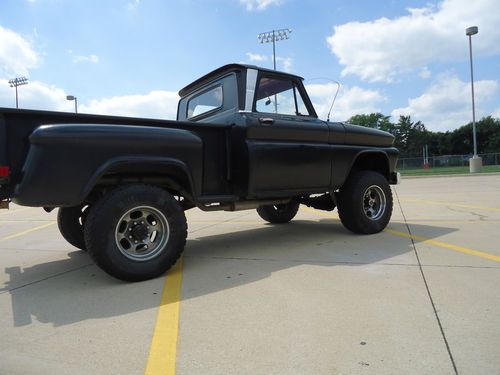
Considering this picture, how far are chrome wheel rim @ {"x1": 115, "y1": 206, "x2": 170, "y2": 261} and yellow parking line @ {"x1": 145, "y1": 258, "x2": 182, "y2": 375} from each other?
37cm

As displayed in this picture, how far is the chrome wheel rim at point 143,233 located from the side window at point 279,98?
188cm

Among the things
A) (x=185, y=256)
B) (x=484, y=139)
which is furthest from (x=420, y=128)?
(x=185, y=256)

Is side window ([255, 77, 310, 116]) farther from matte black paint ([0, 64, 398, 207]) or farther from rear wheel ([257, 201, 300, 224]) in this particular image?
rear wheel ([257, 201, 300, 224])

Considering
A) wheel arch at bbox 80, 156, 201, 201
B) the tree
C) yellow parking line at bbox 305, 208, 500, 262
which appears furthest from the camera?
the tree

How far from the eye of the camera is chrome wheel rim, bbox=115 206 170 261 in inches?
157

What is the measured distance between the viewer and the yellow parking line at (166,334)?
7.73 feet

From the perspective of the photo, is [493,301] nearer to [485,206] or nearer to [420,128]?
[485,206]

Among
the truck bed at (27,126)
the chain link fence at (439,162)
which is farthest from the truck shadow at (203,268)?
the chain link fence at (439,162)

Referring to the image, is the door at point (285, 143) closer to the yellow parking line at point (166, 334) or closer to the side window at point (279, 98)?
the side window at point (279, 98)

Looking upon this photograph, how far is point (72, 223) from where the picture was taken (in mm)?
5090

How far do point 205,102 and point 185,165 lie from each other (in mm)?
1894

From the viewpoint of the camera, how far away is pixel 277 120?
200 inches

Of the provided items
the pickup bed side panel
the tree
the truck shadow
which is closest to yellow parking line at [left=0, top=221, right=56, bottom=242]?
the truck shadow

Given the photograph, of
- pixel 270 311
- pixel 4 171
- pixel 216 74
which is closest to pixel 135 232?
pixel 4 171
